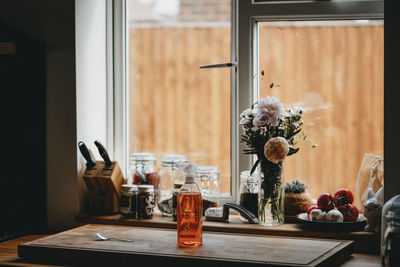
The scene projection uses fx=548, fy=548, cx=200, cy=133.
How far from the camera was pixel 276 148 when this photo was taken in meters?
1.95

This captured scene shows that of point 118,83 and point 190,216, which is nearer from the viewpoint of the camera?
point 190,216

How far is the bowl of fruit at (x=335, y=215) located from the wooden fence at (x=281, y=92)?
197 millimetres

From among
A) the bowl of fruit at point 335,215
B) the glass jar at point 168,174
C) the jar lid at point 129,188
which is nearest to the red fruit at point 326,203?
the bowl of fruit at point 335,215

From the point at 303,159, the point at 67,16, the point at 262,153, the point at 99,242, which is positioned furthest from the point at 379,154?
the point at 67,16

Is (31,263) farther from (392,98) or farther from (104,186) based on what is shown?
(392,98)

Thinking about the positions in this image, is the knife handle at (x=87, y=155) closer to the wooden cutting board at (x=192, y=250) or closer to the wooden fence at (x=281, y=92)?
the wooden fence at (x=281, y=92)

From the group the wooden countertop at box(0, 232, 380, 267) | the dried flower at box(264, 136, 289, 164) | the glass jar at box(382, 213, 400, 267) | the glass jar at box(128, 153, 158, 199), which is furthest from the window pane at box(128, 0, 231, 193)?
the glass jar at box(382, 213, 400, 267)

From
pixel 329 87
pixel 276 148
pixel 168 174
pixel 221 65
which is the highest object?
pixel 221 65

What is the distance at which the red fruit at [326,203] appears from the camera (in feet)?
6.52

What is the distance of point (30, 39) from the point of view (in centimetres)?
219

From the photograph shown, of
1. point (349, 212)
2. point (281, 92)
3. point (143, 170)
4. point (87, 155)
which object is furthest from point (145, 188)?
point (349, 212)

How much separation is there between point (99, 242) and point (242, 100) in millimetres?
856

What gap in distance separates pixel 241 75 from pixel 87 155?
72 cm

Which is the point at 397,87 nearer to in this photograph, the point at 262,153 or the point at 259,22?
the point at 262,153
